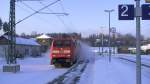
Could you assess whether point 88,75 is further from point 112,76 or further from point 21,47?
point 21,47

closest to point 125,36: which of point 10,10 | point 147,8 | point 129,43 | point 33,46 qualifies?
point 129,43

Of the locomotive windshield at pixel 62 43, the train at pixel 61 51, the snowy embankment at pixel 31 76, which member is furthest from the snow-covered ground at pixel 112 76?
the locomotive windshield at pixel 62 43

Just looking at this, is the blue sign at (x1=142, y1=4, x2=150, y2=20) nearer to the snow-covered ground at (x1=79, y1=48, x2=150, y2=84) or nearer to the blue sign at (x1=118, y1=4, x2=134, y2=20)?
the blue sign at (x1=118, y1=4, x2=134, y2=20)

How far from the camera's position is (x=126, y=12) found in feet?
43.0

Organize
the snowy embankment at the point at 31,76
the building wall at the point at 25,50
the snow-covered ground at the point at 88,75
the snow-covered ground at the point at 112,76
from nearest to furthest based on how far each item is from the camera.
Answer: the snow-covered ground at the point at 112,76 < the snow-covered ground at the point at 88,75 < the snowy embankment at the point at 31,76 < the building wall at the point at 25,50

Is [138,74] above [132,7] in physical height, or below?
below

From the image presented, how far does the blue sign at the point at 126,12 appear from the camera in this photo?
42.9 ft

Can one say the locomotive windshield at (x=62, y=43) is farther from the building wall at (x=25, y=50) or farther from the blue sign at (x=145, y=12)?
the blue sign at (x=145, y=12)

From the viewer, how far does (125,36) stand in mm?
165875

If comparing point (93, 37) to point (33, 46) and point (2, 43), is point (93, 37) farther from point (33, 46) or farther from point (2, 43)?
point (2, 43)

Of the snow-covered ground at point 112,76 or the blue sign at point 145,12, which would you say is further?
the snow-covered ground at point 112,76

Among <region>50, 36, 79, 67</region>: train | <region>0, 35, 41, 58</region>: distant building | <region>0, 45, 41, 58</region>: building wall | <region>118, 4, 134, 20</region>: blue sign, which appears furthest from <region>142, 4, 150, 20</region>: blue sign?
<region>0, 45, 41, 58</region>: building wall

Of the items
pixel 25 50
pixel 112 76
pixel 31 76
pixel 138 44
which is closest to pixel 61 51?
pixel 31 76

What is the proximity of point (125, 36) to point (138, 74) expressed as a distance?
505 feet
